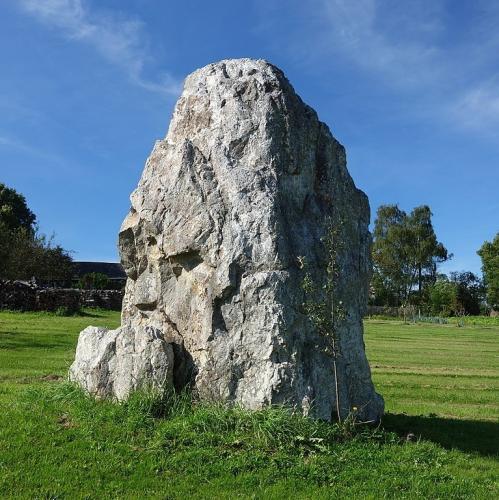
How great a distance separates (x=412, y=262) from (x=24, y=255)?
57.3 m

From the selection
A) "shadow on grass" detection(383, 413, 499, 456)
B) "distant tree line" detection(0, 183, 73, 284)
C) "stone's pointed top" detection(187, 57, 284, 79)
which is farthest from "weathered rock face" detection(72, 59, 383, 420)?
"distant tree line" detection(0, 183, 73, 284)

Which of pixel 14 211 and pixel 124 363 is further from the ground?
pixel 14 211

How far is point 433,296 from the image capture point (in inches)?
3383

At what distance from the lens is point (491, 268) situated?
86250 millimetres

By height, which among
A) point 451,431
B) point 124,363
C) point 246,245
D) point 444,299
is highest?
point 444,299

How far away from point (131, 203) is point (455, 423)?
26.0 ft

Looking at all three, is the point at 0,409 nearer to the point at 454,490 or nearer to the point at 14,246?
the point at 454,490

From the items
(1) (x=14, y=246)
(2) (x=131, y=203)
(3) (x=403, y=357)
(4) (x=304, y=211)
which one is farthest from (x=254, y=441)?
(1) (x=14, y=246)

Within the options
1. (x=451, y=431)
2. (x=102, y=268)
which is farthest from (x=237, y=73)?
(x=102, y=268)

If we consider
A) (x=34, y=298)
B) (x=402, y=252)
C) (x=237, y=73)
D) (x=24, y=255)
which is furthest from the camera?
(x=402, y=252)

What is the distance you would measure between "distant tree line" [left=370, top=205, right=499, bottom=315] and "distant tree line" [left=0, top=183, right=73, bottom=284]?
4514cm

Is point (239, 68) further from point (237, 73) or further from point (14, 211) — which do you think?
point (14, 211)

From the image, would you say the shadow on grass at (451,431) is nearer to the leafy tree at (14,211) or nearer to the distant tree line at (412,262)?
the leafy tree at (14,211)

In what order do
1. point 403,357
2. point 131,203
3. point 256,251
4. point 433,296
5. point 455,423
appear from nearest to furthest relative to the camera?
1. point 256,251
2. point 131,203
3. point 455,423
4. point 403,357
5. point 433,296
